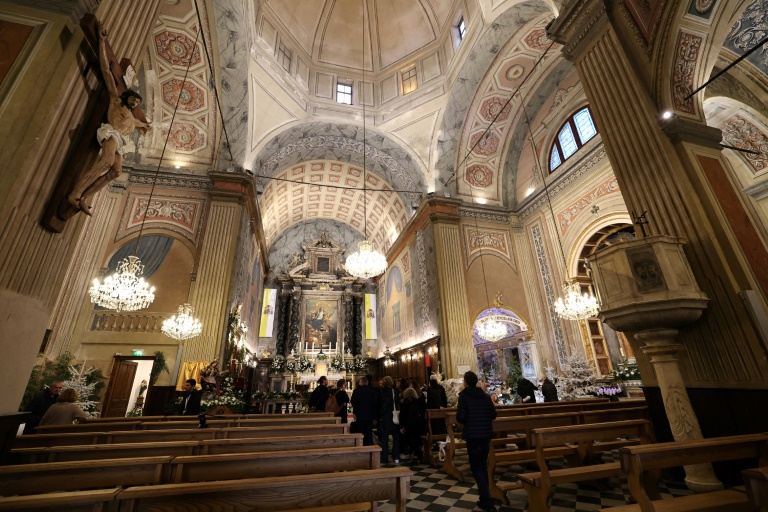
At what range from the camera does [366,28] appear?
1223 cm

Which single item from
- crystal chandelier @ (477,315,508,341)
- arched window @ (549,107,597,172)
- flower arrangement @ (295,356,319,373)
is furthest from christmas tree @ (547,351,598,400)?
flower arrangement @ (295,356,319,373)

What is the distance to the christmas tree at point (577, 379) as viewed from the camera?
839cm

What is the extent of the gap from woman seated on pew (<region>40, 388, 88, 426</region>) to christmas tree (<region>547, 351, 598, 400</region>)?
9554 mm

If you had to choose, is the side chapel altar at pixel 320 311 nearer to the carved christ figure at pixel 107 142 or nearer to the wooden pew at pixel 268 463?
the carved christ figure at pixel 107 142

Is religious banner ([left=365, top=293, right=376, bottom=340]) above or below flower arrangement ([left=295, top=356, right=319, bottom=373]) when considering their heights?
above

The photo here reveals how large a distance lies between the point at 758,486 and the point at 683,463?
374 mm

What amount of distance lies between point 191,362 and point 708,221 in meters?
9.09

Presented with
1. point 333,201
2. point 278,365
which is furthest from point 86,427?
point 333,201

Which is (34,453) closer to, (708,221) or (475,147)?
(708,221)

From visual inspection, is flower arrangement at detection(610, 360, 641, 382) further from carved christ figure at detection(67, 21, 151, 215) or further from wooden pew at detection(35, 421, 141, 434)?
carved christ figure at detection(67, 21, 151, 215)

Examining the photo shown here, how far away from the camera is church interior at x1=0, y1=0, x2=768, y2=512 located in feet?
8.47

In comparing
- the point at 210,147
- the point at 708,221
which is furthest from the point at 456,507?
the point at 210,147

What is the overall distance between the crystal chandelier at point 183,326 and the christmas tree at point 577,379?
29.8ft

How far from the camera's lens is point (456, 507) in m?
3.26
